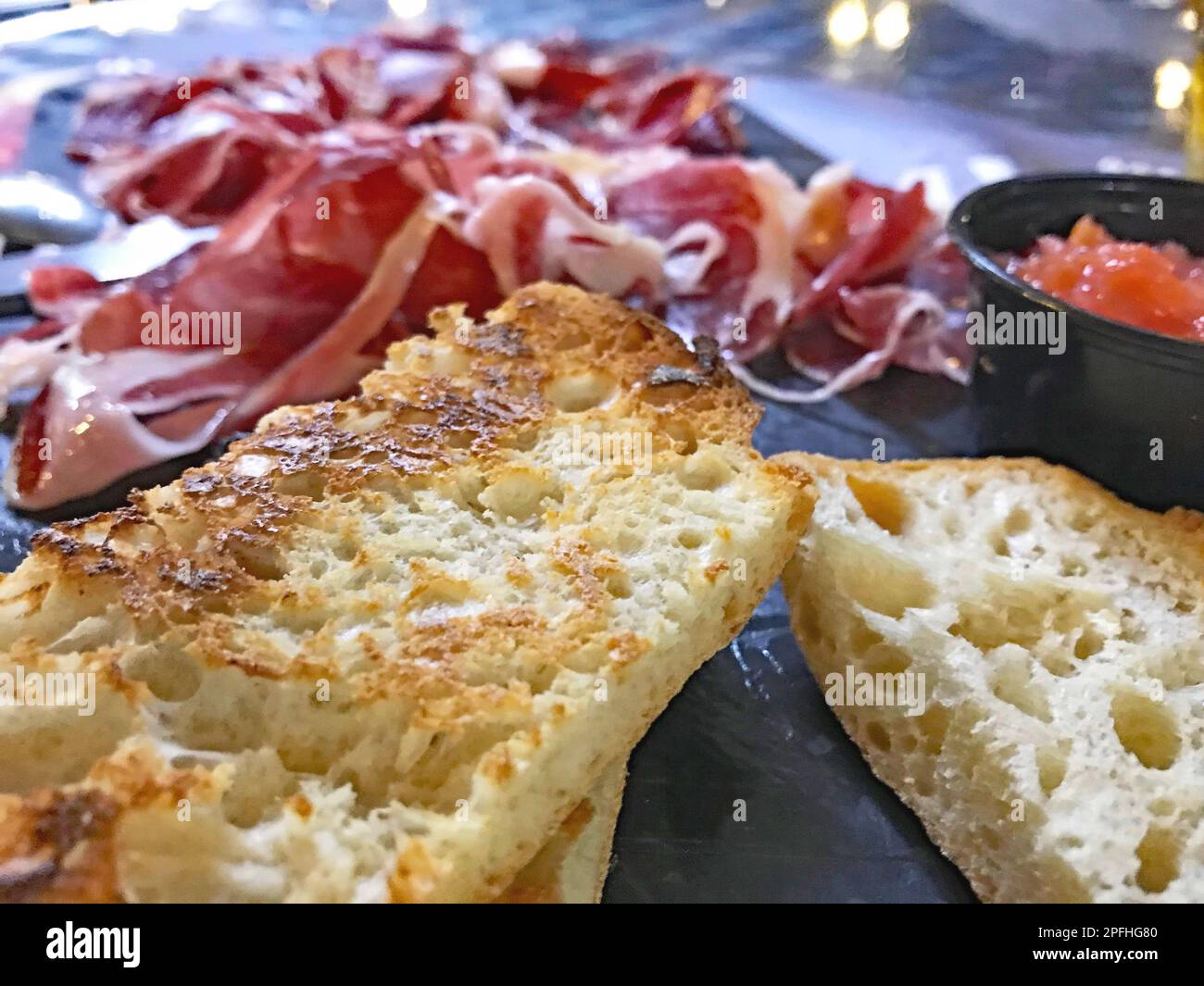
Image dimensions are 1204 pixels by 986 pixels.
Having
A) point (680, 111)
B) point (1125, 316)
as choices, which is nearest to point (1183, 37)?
point (680, 111)

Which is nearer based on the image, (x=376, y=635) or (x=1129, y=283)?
(x=376, y=635)

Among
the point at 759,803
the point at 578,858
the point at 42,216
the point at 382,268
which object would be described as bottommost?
the point at 759,803

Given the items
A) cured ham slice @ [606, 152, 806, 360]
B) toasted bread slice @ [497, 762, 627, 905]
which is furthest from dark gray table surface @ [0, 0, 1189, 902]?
cured ham slice @ [606, 152, 806, 360]

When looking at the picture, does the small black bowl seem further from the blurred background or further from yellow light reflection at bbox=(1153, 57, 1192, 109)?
yellow light reflection at bbox=(1153, 57, 1192, 109)

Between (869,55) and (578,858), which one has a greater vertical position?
(869,55)

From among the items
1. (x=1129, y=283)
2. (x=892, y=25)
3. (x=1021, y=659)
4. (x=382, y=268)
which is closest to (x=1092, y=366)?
(x=1129, y=283)

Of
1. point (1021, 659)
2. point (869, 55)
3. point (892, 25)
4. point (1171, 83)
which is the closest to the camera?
point (1021, 659)

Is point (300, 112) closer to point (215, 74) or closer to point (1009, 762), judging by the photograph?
point (215, 74)

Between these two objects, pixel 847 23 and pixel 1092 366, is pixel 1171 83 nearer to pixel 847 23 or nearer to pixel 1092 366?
pixel 847 23
